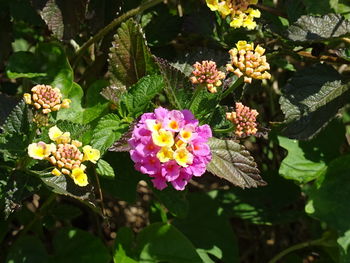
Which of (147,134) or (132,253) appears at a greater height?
(147,134)

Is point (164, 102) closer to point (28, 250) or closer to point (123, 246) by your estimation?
point (123, 246)

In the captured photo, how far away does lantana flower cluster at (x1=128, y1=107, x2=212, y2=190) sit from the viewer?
116 cm

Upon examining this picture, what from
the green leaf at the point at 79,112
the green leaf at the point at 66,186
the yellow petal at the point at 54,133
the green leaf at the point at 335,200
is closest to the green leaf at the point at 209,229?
the green leaf at the point at 335,200

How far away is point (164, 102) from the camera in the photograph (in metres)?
2.17

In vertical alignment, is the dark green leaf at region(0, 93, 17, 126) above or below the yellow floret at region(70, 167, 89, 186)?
above

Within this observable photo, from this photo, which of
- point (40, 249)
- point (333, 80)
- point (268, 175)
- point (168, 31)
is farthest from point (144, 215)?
point (333, 80)

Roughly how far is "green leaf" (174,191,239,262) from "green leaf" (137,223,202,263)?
8.3 inches

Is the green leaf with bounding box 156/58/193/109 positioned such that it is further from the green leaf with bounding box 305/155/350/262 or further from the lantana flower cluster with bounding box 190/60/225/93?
the green leaf with bounding box 305/155/350/262

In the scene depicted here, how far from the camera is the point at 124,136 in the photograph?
1.24 metres

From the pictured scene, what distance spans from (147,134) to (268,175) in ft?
2.85

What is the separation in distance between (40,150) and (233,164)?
41 centimetres

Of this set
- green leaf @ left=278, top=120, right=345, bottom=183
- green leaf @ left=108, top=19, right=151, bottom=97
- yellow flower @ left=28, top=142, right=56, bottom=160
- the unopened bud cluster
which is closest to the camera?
yellow flower @ left=28, top=142, right=56, bottom=160

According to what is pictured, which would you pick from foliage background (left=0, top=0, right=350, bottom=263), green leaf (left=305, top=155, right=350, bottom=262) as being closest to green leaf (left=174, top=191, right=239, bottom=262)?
foliage background (left=0, top=0, right=350, bottom=263)

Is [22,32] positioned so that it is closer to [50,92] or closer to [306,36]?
[50,92]
